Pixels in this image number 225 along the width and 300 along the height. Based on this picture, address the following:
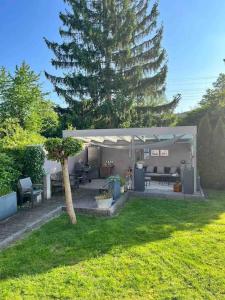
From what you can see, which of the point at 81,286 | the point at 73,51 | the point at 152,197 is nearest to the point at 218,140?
the point at 152,197

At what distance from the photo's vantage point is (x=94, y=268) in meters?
4.64

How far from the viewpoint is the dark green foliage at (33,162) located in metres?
9.16

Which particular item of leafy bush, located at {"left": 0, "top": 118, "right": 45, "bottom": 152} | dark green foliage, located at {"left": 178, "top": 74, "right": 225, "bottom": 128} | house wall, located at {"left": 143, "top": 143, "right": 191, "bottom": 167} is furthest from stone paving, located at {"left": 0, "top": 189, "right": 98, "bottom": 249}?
dark green foliage, located at {"left": 178, "top": 74, "right": 225, "bottom": 128}

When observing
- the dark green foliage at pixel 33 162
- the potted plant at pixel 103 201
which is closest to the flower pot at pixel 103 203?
the potted plant at pixel 103 201

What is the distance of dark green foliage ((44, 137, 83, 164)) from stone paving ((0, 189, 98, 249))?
1.91 meters

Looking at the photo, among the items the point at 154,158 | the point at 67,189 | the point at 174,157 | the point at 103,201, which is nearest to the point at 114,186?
the point at 103,201

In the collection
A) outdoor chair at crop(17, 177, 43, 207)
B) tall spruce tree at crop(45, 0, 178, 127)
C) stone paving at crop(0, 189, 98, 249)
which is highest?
tall spruce tree at crop(45, 0, 178, 127)

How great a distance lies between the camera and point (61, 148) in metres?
6.74

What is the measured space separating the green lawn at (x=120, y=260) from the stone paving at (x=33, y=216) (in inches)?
12.4

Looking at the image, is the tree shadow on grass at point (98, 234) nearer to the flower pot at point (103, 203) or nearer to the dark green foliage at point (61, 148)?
the flower pot at point (103, 203)

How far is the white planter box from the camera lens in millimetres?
7265

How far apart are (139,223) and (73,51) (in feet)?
52.6

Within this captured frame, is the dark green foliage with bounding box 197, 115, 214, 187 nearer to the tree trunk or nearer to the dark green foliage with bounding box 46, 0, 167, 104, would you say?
the tree trunk

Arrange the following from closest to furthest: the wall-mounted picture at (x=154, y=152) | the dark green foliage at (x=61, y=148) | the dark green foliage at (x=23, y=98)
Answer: the dark green foliage at (x=61, y=148) < the wall-mounted picture at (x=154, y=152) < the dark green foliage at (x=23, y=98)
